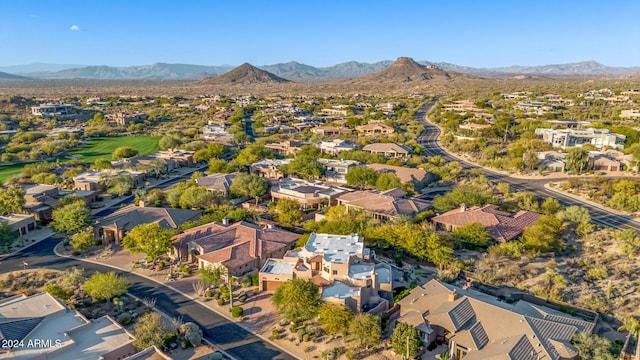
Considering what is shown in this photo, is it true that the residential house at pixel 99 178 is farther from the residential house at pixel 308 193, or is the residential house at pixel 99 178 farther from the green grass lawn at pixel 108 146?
the residential house at pixel 308 193

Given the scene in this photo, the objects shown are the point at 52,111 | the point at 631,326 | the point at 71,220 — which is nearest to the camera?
the point at 631,326

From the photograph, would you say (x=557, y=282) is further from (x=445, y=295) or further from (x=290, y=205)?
(x=290, y=205)

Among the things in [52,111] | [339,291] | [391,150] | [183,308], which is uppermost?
[52,111]

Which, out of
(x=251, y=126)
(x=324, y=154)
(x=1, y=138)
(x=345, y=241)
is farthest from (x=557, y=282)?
(x=1, y=138)

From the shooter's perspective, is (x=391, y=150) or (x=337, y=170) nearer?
(x=337, y=170)

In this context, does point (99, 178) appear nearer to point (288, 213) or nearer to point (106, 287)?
point (288, 213)

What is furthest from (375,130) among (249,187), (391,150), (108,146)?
(108,146)
